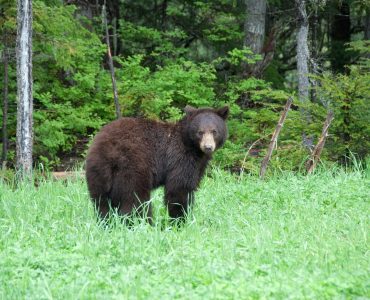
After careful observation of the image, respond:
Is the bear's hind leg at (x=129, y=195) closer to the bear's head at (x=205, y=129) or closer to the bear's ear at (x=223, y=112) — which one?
the bear's head at (x=205, y=129)

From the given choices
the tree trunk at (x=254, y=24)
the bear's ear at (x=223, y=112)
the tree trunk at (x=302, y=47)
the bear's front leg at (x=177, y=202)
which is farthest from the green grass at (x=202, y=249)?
the tree trunk at (x=254, y=24)

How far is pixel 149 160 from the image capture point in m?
7.22

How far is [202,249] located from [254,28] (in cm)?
1184

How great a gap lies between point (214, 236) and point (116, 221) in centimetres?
102

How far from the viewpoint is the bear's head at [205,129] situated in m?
7.56

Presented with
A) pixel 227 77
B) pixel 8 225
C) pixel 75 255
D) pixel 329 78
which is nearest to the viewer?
pixel 75 255

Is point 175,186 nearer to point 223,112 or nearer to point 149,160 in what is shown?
point 149,160

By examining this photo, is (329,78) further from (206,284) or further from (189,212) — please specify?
(206,284)

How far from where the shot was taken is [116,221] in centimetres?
650

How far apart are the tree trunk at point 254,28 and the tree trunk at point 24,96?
772 centimetres

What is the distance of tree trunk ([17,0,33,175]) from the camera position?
10.4 metres

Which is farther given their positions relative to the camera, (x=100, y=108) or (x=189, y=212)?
(x=100, y=108)

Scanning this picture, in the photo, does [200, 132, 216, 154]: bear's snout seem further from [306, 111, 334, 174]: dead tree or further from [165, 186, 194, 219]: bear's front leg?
[306, 111, 334, 174]: dead tree

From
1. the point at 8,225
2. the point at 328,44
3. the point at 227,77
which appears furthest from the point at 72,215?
the point at 328,44
